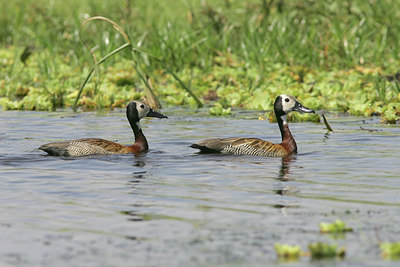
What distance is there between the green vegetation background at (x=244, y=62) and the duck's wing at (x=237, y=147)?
14.2 feet

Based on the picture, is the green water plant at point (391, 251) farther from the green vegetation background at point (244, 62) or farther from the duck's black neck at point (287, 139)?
the green vegetation background at point (244, 62)

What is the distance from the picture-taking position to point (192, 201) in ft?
27.8

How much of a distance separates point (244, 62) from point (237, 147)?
26.5 ft

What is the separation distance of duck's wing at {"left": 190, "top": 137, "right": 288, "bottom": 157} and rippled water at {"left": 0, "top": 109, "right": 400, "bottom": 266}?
129 millimetres

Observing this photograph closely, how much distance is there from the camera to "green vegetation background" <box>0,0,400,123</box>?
17.4 metres

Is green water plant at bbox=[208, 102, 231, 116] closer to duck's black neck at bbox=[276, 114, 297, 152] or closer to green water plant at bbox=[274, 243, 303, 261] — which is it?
duck's black neck at bbox=[276, 114, 297, 152]

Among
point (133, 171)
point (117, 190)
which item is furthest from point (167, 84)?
point (117, 190)

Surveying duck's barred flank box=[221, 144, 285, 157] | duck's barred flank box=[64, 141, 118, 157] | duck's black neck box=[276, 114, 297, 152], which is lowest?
duck's barred flank box=[64, 141, 118, 157]

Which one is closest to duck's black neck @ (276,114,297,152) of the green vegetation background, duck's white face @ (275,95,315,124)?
duck's white face @ (275,95,315,124)

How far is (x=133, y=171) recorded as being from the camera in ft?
34.7

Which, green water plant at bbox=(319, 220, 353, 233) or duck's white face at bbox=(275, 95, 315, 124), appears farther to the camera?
duck's white face at bbox=(275, 95, 315, 124)

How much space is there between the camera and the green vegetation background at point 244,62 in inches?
685

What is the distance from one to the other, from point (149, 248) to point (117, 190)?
2453 mm

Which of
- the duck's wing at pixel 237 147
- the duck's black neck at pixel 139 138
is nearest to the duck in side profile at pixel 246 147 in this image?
the duck's wing at pixel 237 147
